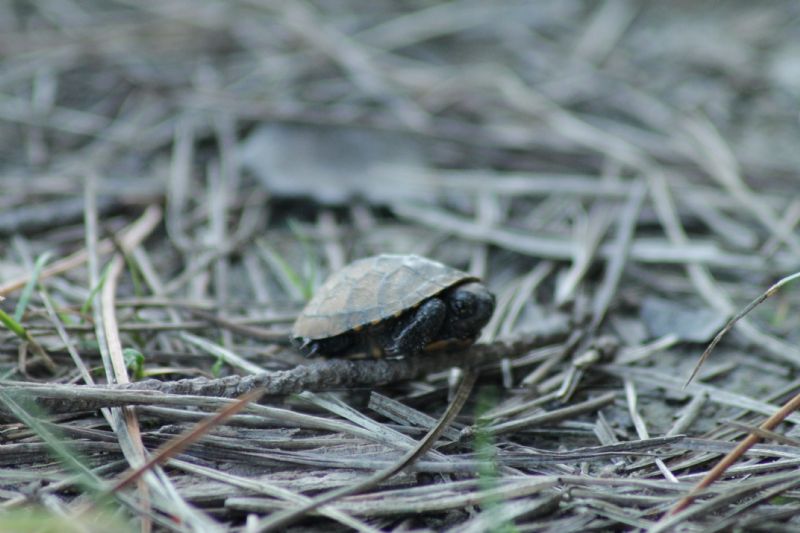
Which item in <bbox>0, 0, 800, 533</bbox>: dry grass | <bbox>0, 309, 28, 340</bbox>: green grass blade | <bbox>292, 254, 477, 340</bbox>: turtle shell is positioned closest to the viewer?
<bbox>0, 0, 800, 533</bbox>: dry grass

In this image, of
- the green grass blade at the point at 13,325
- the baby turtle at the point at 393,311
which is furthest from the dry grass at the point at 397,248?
the baby turtle at the point at 393,311

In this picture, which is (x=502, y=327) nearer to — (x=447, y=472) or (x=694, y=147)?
(x=447, y=472)

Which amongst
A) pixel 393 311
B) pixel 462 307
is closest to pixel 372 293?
pixel 393 311

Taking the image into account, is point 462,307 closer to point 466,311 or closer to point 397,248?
point 466,311

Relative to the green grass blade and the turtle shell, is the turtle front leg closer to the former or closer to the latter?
the turtle shell

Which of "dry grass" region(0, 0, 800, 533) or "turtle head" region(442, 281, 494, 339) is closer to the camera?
"dry grass" region(0, 0, 800, 533)

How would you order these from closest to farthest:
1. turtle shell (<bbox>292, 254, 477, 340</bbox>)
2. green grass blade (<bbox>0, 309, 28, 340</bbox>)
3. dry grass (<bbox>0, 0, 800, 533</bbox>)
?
dry grass (<bbox>0, 0, 800, 533</bbox>)
green grass blade (<bbox>0, 309, 28, 340</bbox>)
turtle shell (<bbox>292, 254, 477, 340</bbox>)

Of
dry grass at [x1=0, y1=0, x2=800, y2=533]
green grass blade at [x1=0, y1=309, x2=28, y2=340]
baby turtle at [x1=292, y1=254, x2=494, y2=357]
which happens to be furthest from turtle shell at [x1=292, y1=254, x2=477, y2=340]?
green grass blade at [x1=0, y1=309, x2=28, y2=340]
